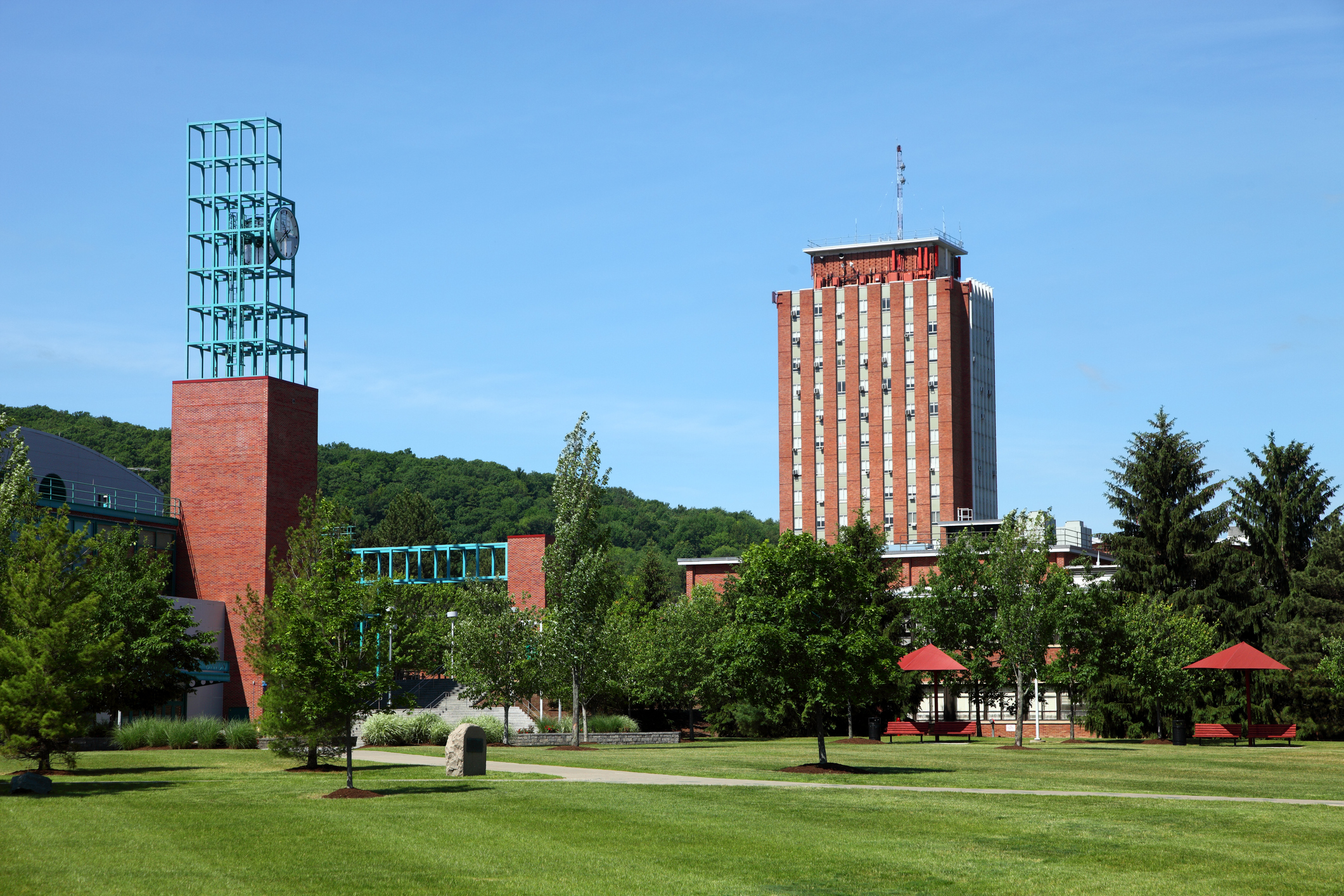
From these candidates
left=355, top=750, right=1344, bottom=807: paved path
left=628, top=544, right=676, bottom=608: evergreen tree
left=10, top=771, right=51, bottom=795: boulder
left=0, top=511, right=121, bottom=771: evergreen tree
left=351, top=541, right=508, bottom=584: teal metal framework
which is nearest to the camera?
left=355, top=750, right=1344, bottom=807: paved path

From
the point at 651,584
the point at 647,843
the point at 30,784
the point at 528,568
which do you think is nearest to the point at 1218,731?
the point at 528,568

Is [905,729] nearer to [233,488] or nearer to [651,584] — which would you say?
[233,488]

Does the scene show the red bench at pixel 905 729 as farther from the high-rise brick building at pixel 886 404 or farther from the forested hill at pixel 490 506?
the forested hill at pixel 490 506

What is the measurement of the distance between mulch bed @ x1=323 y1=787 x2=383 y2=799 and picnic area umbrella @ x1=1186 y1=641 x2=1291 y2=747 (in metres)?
32.9

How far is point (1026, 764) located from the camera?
35.6m

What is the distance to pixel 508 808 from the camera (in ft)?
75.7

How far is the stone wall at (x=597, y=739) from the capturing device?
1810 inches

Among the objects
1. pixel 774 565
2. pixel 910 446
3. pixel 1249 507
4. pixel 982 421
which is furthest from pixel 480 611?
pixel 982 421

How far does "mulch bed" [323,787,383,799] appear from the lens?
25.2 meters

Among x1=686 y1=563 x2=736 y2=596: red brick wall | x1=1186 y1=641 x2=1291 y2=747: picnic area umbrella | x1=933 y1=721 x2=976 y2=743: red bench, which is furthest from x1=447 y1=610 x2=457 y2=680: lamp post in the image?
x1=686 y1=563 x2=736 y2=596: red brick wall

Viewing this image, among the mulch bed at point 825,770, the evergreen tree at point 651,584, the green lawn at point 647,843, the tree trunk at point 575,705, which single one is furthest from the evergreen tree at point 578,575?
the evergreen tree at point 651,584

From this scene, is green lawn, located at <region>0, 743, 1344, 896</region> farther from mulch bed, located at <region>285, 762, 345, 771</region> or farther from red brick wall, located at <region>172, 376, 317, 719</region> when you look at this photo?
red brick wall, located at <region>172, 376, 317, 719</region>

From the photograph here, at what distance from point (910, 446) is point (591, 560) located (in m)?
82.0

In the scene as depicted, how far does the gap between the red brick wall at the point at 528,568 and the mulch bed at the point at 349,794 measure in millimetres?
42037
